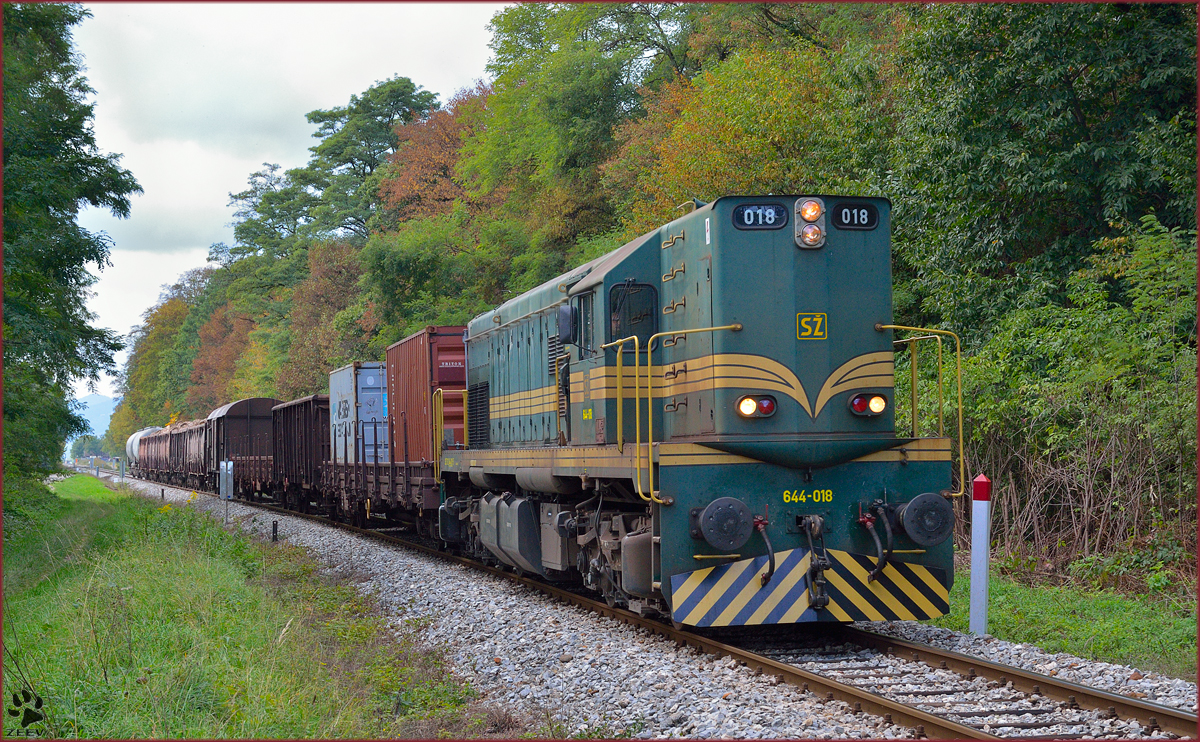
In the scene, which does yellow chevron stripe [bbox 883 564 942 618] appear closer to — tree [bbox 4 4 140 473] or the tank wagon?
tree [bbox 4 4 140 473]

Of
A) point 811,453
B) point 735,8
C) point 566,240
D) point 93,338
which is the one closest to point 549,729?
point 811,453

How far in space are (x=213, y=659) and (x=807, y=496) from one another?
444 centimetres

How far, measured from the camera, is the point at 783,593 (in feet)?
23.5

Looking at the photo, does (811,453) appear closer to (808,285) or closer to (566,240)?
(808,285)

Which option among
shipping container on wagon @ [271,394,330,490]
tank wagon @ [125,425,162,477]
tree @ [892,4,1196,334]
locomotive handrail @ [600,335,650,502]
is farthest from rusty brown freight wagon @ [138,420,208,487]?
locomotive handrail @ [600,335,650,502]

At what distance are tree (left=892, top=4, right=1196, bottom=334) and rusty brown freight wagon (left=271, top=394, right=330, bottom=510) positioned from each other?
1562 centimetres

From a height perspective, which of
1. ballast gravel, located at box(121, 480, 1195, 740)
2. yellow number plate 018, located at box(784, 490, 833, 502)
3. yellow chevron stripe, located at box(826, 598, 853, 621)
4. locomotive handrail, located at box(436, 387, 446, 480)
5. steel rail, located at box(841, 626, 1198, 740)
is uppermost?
locomotive handrail, located at box(436, 387, 446, 480)

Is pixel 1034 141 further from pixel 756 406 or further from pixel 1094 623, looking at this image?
pixel 756 406

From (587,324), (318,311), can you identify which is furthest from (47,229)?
(318,311)

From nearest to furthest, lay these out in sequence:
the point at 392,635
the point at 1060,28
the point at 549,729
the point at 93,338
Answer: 1. the point at 549,729
2. the point at 392,635
3. the point at 1060,28
4. the point at 93,338

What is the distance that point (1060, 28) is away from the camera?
13.4 m

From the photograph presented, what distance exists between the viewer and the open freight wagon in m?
14.9

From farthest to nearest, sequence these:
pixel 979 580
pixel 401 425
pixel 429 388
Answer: pixel 401 425 < pixel 429 388 < pixel 979 580

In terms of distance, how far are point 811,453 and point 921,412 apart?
7.21 m
